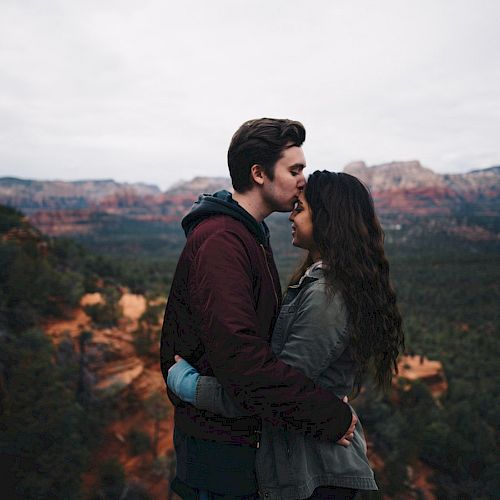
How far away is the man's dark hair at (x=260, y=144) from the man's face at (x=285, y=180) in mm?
25

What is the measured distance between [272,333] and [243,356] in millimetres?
391

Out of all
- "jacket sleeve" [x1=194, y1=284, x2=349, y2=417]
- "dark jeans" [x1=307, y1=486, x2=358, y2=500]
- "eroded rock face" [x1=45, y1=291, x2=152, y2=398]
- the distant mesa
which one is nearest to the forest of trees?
"eroded rock face" [x1=45, y1=291, x2=152, y2=398]

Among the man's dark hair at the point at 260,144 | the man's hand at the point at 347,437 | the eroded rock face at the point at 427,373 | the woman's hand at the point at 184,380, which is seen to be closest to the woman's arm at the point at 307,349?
the woman's hand at the point at 184,380

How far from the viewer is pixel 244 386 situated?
1.29 meters

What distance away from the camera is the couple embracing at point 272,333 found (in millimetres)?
1319

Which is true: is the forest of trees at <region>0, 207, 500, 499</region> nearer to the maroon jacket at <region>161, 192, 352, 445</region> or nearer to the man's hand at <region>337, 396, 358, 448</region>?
A: the man's hand at <region>337, 396, 358, 448</region>

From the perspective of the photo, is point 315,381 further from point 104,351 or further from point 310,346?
point 104,351

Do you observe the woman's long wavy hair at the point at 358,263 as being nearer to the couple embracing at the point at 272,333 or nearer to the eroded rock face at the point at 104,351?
the couple embracing at the point at 272,333

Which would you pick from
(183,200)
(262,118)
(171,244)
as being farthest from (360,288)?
(183,200)

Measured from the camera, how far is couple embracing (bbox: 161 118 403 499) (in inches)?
51.9

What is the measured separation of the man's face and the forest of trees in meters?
5.97

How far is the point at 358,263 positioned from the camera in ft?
5.42

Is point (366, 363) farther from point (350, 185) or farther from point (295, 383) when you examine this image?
point (350, 185)

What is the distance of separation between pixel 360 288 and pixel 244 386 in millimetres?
647
